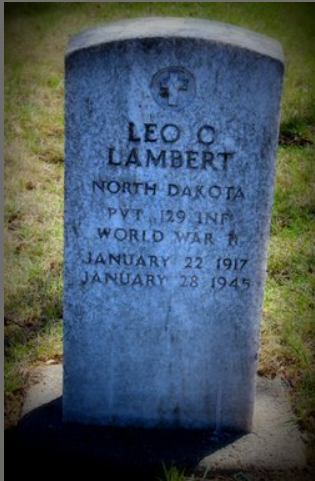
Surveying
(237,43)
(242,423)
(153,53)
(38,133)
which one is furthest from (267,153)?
(38,133)

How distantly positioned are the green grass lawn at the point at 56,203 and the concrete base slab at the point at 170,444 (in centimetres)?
13

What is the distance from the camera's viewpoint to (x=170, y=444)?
2.65 m

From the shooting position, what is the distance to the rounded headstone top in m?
2.14

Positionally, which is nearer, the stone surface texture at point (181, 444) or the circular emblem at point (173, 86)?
the circular emblem at point (173, 86)

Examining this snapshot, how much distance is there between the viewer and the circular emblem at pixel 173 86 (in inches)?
85.7

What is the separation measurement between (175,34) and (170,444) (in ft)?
5.34

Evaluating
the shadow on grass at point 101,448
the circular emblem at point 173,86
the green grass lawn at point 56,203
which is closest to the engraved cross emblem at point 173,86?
the circular emblem at point 173,86

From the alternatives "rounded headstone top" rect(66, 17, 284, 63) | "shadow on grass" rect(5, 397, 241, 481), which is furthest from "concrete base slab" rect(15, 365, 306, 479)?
"rounded headstone top" rect(66, 17, 284, 63)

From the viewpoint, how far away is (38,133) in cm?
550

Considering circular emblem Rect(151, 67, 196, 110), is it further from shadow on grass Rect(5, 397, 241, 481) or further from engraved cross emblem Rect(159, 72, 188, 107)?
shadow on grass Rect(5, 397, 241, 481)

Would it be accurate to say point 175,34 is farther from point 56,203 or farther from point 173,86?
point 56,203

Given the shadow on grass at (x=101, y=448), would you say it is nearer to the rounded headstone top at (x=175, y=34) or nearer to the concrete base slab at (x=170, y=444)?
the concrete base slab at (x=170, y=444)

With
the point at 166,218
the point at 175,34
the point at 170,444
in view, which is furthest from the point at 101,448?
the point at 175,34

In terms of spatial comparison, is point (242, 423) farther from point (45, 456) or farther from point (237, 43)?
point (237, 43)
